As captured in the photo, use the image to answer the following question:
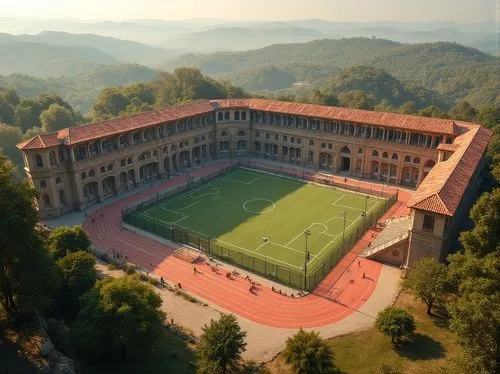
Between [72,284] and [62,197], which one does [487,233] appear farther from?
[62,197]

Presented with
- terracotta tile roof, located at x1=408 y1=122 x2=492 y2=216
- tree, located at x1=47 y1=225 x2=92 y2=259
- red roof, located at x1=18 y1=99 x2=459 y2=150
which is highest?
red roof, located at x1=18 y1=99 x2=459 y2=150

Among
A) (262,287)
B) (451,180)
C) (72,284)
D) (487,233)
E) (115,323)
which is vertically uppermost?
(487,233)

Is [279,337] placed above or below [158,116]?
below

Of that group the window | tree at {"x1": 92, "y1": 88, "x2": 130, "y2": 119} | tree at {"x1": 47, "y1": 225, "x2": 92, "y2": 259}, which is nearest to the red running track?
tree at {"x1": 47, "y1": 225, "x2": 92, "y2": 259}

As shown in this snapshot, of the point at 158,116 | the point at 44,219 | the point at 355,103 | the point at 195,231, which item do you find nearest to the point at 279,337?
the point at 195,231

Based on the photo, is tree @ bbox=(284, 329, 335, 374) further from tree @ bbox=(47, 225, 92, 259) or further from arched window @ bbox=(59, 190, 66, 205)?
arched window @ bbox=(59, 190, 66, 205)

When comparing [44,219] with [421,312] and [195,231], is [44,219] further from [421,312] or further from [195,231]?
[421,312]

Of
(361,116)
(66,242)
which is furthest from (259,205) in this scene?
(66,242)
